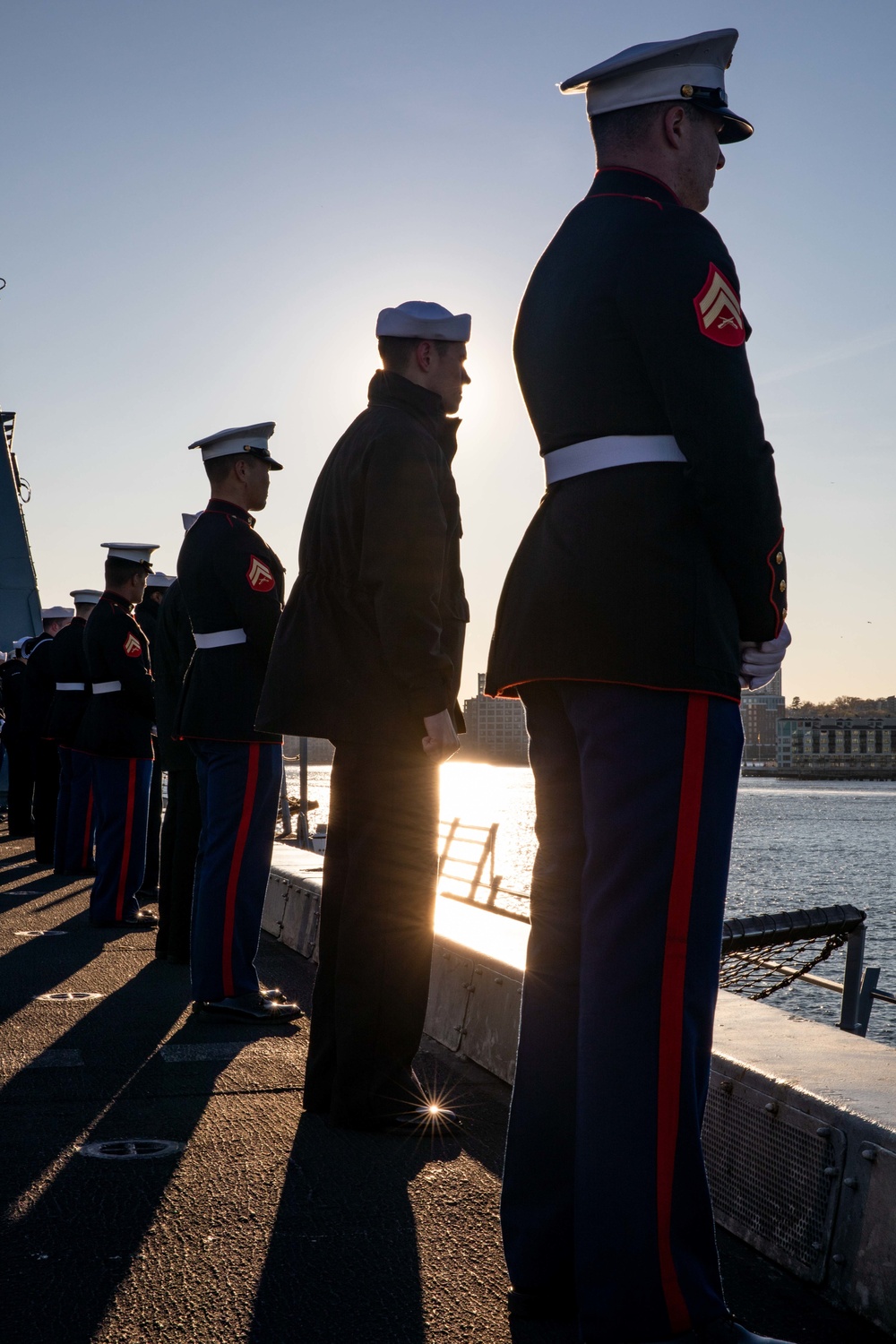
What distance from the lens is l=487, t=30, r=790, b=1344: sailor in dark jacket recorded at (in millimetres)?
1843

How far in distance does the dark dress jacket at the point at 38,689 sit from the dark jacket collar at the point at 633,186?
955 centimetres

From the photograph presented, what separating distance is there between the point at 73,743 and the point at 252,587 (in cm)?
444

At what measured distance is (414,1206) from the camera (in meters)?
2.48

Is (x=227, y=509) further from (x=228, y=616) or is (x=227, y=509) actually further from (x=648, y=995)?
(x=648, y=995)

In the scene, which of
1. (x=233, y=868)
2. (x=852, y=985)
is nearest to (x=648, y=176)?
(x=233, y=868)

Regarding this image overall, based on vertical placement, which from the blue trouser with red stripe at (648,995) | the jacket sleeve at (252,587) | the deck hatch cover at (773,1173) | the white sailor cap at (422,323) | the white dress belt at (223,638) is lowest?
the deck hatch cover at (773,1173)

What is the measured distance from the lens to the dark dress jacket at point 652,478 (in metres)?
1.86

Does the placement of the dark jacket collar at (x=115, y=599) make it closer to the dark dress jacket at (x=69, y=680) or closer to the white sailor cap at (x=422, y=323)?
the dark dress jacket at (x=69, y=680)

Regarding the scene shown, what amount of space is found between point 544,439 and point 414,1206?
146 centimetres

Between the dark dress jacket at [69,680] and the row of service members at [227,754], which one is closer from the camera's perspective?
the row of service members at [227,754]

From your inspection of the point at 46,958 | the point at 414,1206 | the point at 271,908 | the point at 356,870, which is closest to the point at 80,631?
the point at 271,908

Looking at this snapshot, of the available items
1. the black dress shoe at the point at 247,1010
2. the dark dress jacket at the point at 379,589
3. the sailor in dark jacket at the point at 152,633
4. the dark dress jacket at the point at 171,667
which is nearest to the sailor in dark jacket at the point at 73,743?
the sailor in dark jacket at the point at 152,633

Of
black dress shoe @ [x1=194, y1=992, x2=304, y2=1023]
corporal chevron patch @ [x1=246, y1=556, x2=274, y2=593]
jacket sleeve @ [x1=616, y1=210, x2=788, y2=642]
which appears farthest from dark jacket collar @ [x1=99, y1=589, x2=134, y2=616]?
jacket sleeve @ [x1=616, y1=210, x2=788, y2=642]

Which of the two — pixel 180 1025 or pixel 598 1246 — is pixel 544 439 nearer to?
→ pixel 598 1246
